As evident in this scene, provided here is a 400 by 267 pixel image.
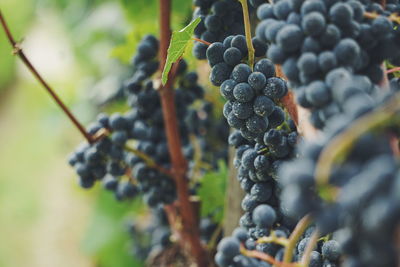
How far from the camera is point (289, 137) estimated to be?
66 centimetres

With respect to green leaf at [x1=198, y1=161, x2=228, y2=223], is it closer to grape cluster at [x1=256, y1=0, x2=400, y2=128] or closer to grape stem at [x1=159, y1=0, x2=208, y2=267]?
grape stem at [x1=159, y1=0, x2=208, y2=267]

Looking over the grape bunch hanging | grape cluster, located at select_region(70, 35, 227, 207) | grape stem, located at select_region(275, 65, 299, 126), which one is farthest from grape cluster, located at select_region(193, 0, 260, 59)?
grape cluster, located at select_region(70, 35, 227, 207)

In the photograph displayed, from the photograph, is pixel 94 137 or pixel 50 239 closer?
pixel 94 137

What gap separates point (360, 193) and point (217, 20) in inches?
17.5

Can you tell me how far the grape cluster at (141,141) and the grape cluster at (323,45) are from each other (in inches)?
21.3

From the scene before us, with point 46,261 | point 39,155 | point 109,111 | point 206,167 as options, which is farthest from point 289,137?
point 39,155

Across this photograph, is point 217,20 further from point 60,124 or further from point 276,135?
point 60,124

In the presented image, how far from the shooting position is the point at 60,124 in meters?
2.24

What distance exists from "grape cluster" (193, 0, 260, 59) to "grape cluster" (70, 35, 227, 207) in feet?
0.92

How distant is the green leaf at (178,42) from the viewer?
701mm

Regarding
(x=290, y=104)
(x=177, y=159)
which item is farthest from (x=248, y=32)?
(x=177, y=159)

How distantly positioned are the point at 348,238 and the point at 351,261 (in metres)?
0.02

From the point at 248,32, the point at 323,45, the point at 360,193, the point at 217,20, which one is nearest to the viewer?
the point at 360,193

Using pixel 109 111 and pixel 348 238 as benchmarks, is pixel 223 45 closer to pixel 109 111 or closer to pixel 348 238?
pixel 348 238
